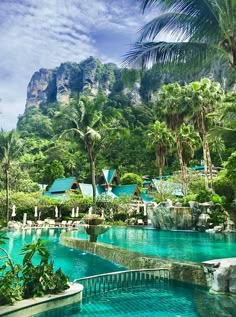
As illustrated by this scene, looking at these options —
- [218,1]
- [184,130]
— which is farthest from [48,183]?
[218,1]

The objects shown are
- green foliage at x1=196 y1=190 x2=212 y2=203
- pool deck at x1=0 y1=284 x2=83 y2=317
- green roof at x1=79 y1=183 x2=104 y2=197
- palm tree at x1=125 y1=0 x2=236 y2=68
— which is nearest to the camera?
pool deck at x1=0 y1=284 x2=83 y2=317

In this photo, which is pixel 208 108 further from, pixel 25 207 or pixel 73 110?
pixel 25 207

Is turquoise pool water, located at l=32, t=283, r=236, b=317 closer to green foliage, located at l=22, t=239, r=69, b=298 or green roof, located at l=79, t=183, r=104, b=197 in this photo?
green foliage, located at l=22, t=239, r=69, b=298

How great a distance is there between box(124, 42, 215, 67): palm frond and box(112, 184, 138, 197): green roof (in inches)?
1036

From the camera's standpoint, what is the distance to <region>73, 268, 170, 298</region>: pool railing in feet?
22.7

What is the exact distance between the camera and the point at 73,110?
24750 mm

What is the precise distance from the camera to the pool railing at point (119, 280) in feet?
22.7

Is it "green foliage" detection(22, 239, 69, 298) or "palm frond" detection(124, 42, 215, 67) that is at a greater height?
"palm frond" detection(124, 42, 215, 67)

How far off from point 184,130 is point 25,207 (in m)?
15.3

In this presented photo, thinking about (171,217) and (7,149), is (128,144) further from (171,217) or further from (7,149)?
(171,217)

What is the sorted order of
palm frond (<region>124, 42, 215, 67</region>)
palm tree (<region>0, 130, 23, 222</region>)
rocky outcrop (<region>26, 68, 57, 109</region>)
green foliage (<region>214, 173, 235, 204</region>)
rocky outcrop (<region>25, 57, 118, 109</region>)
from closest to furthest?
palm frond (<region>124, 42, 215, 67</region>), palm tree (<region>0, 130, 23, 222</region>), green foliage (<region>214, 173, 235, 204</region>), rocky outcrop (<region>25, 57, 118, 109</region>), rocky outcrop (<region>26, 68, 57, 109</region>)

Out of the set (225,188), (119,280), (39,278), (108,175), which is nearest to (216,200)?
(225,188)

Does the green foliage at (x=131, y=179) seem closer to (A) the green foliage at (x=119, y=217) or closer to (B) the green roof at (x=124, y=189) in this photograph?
(B) the green roof at (x=124, y=189)

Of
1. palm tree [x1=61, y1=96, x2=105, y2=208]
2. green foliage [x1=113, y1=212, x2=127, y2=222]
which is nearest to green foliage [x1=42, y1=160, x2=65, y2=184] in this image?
green foliage [x1=113, y1=212, x2=127, y2=222]
